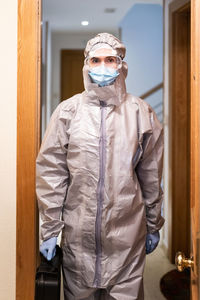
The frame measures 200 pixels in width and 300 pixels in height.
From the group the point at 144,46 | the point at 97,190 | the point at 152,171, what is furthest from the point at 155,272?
the point at 144,46

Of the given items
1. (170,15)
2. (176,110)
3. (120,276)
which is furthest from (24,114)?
(170,15)

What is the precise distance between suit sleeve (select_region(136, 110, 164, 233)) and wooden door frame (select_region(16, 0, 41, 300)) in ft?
1.57

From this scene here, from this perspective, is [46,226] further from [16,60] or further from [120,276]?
[16,60]

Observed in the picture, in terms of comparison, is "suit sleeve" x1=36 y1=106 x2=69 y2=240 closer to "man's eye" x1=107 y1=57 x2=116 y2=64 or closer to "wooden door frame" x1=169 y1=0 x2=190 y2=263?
"man's eye" x1=107 y1=57 x2=116 y2=64

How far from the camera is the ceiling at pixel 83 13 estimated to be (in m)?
4.34

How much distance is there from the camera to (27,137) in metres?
1.40

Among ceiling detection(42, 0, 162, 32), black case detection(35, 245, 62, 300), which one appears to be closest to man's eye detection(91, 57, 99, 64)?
black case detection(35, 245, 62, 300)

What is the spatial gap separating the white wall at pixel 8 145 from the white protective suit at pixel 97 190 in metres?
0.12

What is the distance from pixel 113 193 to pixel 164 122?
187cm

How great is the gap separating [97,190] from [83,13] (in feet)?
12.9

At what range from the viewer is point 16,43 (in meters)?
1.39

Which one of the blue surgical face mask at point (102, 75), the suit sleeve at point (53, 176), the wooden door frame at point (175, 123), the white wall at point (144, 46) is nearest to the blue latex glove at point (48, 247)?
the suit sleeve at point (53, 176)

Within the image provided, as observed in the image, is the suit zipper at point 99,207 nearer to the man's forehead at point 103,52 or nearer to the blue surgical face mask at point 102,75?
the blue surgical face mask at point 102,75

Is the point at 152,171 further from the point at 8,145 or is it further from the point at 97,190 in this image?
the point at 8,145
